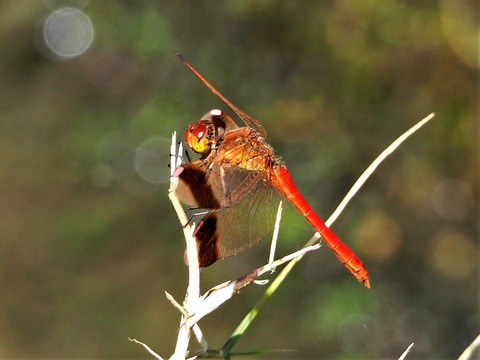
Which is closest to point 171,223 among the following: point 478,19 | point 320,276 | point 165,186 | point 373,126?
point 165,186

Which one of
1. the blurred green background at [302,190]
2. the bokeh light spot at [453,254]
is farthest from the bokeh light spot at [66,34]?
the bokeh light spot at [453,254]

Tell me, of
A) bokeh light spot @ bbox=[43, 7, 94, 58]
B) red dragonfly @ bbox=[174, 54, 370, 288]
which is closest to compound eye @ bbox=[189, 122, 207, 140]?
red dragonfly @ bbox=[174, 54, 370, 288]

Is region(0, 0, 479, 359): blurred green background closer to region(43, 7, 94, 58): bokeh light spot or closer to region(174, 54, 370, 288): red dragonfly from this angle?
region(43, 7, 94, 58): bokeh light spot

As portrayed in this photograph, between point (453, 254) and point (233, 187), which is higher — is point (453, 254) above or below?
below

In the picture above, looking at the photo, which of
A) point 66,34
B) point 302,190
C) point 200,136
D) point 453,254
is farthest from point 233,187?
point 66,34

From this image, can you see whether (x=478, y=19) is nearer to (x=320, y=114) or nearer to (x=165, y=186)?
(x=320, y=114)

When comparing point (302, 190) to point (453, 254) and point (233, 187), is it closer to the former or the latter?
point (453, 254)
